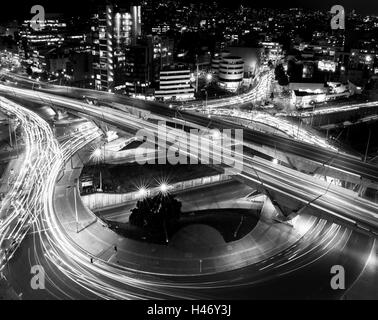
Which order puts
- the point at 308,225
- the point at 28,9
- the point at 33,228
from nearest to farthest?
the point at 33,228 → the point at 308,225 → the point at 28,9

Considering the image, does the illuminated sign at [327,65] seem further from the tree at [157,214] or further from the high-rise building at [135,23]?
the tree at [157,214]

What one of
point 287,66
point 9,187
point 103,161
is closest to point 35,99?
point 103,161

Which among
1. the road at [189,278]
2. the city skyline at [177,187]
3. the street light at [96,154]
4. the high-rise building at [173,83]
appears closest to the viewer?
the road at [189,278]

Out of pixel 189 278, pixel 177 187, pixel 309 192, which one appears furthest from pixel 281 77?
pixel 189 278

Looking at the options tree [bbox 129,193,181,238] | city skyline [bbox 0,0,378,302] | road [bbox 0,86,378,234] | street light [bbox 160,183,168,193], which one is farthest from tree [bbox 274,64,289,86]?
tree [bbox 129,193,181,238]

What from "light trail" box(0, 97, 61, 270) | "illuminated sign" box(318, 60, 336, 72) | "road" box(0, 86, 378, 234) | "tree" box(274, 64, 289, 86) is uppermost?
"illuminated sign" box(318, 60, 336, 72)

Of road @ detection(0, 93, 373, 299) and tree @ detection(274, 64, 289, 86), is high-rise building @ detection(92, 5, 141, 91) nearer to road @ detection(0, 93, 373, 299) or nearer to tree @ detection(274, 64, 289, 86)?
tree @ detection(274, 64, 289, 86)

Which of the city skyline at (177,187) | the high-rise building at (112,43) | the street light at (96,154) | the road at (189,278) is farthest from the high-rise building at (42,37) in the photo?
the road at (189,278)

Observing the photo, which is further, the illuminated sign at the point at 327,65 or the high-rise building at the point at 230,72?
the illuminated sign at the point at 327,65

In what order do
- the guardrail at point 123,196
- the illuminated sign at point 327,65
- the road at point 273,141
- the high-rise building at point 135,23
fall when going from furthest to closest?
the illuminated sign at point 327,65 → the high-rise building at point 135,23 → the guardrail at point 123,196 → the road at point 273,141
